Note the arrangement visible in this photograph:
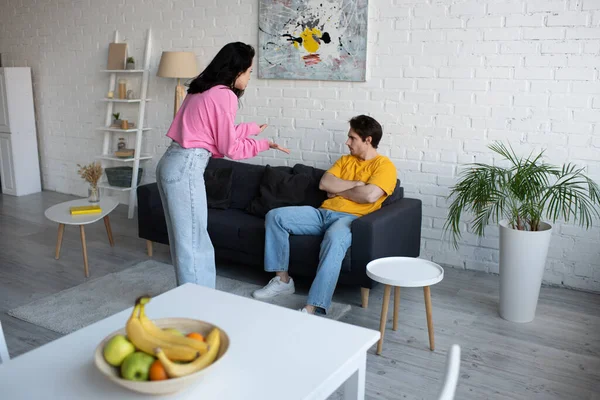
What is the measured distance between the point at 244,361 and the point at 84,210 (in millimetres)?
3133

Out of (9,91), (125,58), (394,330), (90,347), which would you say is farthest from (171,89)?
(90,347)

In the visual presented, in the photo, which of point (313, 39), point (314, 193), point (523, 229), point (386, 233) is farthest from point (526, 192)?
point (313, 39)

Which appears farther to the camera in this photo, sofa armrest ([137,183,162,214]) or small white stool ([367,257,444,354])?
sofa armrest ([137,183,162,214])

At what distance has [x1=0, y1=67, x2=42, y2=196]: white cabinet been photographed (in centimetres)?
646

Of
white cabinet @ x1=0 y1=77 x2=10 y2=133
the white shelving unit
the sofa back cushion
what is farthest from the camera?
white cabinet @ x1=0 y1=77 x2=10 y2=133

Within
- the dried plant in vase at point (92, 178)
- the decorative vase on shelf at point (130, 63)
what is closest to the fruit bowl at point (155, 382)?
the dried plant in vase at point (92, 178)

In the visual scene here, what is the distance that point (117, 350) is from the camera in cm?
128

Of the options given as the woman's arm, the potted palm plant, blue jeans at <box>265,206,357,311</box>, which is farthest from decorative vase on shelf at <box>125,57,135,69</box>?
the potted palm plant

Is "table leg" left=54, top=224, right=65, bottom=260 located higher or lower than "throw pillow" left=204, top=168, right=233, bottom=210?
lower

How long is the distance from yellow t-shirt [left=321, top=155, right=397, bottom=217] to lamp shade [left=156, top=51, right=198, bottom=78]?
190 cm

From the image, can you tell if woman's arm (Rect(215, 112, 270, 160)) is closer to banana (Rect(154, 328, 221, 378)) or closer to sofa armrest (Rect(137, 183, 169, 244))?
sofa armrest (Rect(137, 183, 169, 244))

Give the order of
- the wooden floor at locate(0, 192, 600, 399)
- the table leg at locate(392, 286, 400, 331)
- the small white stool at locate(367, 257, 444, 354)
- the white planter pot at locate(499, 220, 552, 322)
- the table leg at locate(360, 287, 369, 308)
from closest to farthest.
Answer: the wooden floor at locate(0, 192, 600, 399)
the small white stool at locate(367, 257, 444, 354)
the table leg at locate(392, 286, 400, 331)
the white planter pot at locate(499, 220, 552, 322)
the table leg at locate(360, 287, 369, 308)

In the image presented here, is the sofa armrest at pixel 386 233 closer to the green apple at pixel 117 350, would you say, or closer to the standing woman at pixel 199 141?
the standing woman at pixel 199 141

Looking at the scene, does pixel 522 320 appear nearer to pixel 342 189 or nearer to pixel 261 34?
pixel 342 189
